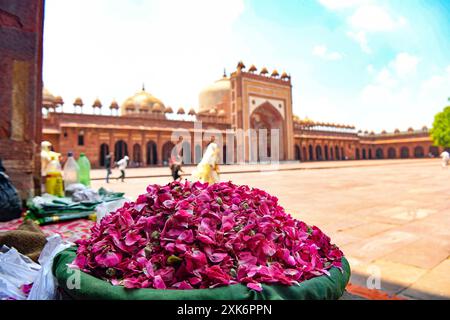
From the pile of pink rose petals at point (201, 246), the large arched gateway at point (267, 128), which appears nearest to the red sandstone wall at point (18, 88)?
the pile of pink rose petals at point (201, 246)

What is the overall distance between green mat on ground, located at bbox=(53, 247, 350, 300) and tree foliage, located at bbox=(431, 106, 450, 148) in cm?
3709

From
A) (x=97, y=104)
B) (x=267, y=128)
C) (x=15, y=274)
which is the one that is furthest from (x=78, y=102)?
(x=15, y=274)

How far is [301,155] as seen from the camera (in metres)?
35.9

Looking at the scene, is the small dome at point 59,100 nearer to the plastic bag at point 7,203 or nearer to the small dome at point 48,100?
the small dome at point 48,100

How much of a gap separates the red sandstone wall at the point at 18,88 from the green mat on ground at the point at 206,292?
3668 millimetres

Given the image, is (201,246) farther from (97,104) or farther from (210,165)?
(97,104)

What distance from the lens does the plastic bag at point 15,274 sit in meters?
1.24

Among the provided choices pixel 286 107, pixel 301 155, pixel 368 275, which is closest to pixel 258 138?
pixel 286 107

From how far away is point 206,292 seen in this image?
0.85 meters

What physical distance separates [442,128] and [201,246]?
38322 millimetres

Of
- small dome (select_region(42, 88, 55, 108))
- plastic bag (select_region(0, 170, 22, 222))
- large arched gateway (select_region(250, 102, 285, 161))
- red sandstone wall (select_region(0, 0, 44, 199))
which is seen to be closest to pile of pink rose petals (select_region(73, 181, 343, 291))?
plastic bag (select_region(0, 170, 22, 222))

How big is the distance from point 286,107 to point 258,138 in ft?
16.9

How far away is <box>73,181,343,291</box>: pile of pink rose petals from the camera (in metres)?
0.93
